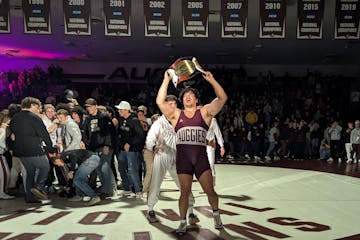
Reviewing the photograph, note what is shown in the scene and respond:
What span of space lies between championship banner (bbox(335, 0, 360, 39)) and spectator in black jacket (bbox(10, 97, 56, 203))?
21.7 ft

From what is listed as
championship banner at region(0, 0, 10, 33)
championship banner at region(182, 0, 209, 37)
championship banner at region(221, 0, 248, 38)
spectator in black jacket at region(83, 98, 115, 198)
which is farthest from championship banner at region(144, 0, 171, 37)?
championship banner at region(0, 0, 10, 33)

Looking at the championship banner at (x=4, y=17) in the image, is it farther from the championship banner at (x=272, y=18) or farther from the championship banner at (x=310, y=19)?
the championship banner at (x=310, y=19)

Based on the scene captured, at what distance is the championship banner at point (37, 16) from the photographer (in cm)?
831

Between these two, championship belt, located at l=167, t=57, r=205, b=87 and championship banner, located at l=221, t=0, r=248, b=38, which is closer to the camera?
championship belt, located at l=167, t=57, r=205, b=87

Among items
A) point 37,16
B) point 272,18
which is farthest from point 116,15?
point 272,18

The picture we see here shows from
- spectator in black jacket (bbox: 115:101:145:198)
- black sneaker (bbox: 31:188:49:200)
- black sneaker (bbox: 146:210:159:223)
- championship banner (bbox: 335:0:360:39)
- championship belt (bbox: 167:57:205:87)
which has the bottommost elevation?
black sneaker (bbox: 31:188:49:200)

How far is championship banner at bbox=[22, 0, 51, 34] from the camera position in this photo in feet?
27.3

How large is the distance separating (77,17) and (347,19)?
6084 mm

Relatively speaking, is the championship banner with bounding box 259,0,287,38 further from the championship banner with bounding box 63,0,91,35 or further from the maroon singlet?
the maroon singlet

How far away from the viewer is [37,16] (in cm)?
836

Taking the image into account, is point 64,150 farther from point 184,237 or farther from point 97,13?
point 97,13

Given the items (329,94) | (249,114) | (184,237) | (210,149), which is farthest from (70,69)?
(184,237)

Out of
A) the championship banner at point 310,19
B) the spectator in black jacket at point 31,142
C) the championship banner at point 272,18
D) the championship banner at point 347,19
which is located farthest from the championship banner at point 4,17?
the championship banner at point 347,19

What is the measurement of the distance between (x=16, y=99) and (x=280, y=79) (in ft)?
45.2
